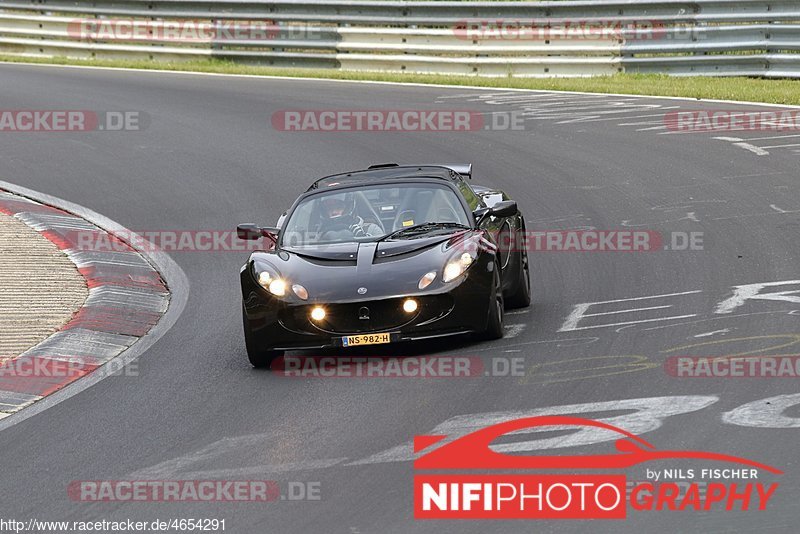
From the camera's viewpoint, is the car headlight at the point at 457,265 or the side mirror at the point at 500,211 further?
the side mirror at the point at 500,211

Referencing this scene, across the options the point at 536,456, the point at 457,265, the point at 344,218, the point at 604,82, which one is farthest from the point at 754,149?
the point at 536,456

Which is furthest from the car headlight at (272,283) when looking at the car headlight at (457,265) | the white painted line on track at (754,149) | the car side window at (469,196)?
the white painted line on track at (754,149)

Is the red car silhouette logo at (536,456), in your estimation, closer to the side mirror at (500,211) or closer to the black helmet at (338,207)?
the side mirror at (500,211)

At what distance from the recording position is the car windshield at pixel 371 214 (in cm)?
1044

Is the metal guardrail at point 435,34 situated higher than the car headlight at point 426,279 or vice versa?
the metal guardrail at point 435,34

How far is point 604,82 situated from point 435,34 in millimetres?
3433

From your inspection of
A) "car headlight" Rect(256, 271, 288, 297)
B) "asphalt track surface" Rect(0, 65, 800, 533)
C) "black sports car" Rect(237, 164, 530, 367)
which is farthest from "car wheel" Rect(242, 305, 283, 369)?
"car headlight" Rect(256, 271, 288, 297)

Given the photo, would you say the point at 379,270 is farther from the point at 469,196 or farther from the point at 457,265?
the point at 469,196

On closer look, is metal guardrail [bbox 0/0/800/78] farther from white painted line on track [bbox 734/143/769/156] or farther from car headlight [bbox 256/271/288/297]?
car headlight [bbox 256/271/288/297]

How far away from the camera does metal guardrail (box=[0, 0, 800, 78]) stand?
22.3m

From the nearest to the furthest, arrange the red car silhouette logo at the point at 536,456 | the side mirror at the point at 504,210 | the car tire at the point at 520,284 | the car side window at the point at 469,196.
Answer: the red car silhouette logo at the point at 536,456 < the side mirror at the point at 504,210 < the car tire at the point at 520,284 < the car side window at the point at 469,196

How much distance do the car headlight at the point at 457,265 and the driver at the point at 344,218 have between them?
934 millimetres

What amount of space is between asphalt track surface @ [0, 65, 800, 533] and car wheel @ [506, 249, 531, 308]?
207mm

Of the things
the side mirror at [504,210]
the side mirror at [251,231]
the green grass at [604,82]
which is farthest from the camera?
the green grass at [604,82]
